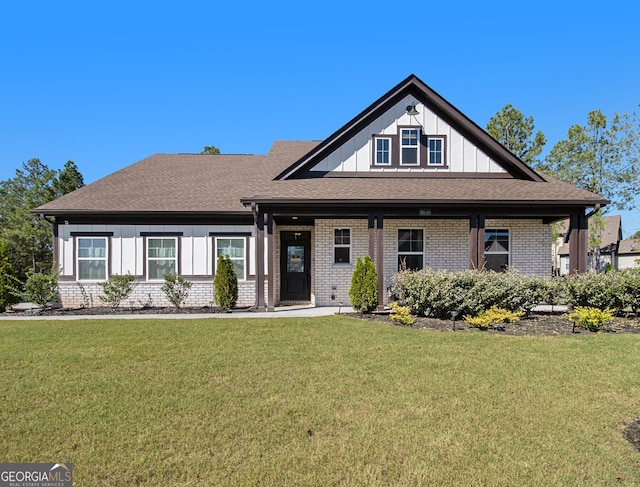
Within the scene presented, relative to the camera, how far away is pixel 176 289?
12773mm

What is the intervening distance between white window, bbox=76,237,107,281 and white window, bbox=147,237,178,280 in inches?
55.4

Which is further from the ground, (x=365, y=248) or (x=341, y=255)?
(x=365, y=248)

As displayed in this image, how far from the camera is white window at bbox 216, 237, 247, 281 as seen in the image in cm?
1316

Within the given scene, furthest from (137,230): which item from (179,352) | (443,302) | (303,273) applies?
(443,302)

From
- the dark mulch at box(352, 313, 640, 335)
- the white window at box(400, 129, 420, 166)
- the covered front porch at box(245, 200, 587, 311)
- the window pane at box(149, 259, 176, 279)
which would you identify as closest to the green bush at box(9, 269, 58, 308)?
the window pane at box(149, 259, 176, 279)

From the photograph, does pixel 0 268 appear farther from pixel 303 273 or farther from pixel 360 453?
pixel 360 453

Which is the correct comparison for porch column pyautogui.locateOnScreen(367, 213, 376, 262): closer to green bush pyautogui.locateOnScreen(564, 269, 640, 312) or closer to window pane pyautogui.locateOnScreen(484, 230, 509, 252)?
window pane pyautogui.locateOnScreen(484, 230, 509, 252)

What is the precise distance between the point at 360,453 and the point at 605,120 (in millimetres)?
32108

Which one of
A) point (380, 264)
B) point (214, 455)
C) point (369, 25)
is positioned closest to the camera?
point (214, 455)

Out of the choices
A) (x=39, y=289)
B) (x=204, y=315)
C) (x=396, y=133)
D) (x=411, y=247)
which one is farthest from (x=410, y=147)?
(x=39, y=289)

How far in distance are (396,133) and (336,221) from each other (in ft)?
11.3

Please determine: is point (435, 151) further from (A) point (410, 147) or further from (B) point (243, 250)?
(B) point (243, 250)

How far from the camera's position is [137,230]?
1304cm

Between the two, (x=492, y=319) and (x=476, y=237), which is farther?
(x=476, y=237)
